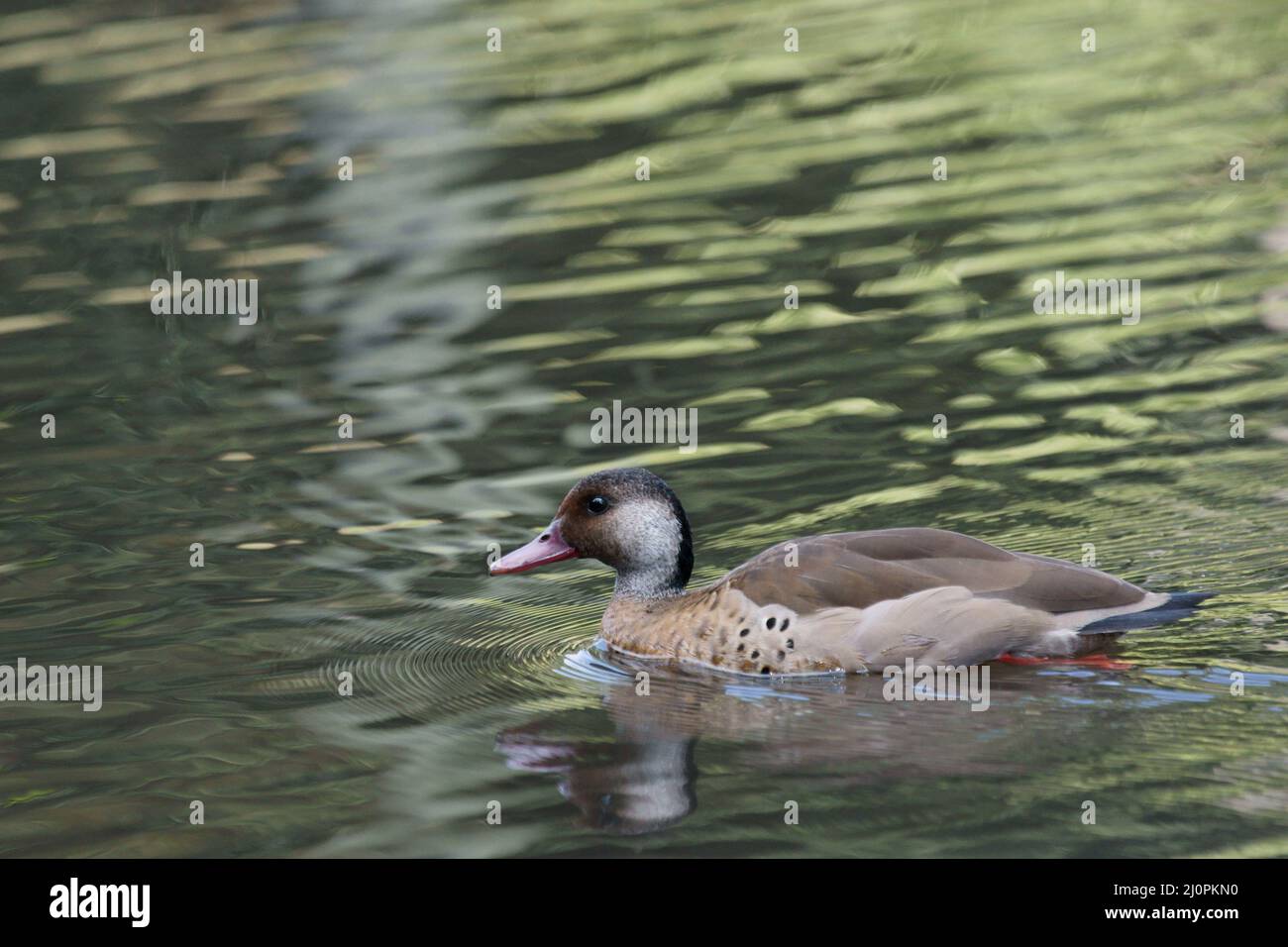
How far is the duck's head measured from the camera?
1080cm

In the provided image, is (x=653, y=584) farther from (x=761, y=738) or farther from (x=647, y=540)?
(x=761, y=738)

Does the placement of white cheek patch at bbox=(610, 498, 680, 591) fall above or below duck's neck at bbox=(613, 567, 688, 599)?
above

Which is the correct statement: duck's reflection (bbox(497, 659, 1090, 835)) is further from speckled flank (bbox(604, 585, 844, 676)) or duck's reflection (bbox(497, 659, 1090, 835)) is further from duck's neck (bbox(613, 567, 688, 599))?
duck's neck (bbox(613, 567, 688, 599))

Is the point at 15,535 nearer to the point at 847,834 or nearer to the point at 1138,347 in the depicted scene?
the point at 847,834

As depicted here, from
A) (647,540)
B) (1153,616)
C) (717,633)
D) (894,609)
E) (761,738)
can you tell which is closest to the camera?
(761,738)

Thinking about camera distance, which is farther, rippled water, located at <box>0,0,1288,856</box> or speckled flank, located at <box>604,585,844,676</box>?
speckled flank, located at <box>604,585,844,676</box>

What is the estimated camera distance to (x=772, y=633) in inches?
396

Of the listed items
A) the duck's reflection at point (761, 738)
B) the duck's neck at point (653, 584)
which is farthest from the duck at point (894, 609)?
the duck's neck at point (653, 584)

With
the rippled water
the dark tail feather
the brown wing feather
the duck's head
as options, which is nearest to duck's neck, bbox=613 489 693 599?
the duck's head

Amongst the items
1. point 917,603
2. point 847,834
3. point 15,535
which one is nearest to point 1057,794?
point 847,834

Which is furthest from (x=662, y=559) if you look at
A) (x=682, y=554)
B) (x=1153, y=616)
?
(x=1153, y=616)

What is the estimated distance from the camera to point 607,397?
14.3 meters

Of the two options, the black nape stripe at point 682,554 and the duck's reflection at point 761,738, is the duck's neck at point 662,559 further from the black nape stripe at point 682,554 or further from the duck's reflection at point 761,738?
the duck's reflection at point 761,738

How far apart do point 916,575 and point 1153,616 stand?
1.14m
